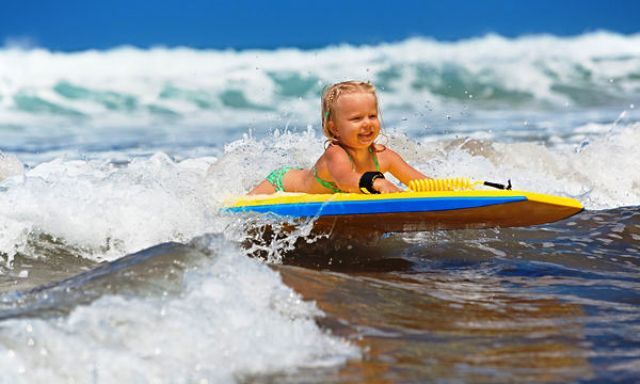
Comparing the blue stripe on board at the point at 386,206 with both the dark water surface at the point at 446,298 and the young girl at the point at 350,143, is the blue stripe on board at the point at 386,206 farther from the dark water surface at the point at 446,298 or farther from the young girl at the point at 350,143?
the dark water surface at the point at 446,298

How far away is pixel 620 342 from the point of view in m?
2.87

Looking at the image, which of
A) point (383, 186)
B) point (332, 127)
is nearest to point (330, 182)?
point (332, 127)

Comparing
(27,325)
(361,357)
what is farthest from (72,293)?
(361,357)

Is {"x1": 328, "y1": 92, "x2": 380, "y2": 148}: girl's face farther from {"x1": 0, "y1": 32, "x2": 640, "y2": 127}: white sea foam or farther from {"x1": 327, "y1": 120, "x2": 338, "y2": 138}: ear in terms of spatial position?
{"x1": 0, "y1": 32, "x2": 640, "y2": 127}: white sea foam

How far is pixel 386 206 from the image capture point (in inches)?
155

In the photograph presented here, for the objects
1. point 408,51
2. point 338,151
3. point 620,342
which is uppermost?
point 408,51

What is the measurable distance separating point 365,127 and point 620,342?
5.94ft

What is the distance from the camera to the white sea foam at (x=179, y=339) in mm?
2299

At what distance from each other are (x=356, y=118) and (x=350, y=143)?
13 centimetres

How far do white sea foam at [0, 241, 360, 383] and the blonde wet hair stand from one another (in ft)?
5.40

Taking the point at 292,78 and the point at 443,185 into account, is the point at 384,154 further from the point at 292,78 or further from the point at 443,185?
the point at 292,78

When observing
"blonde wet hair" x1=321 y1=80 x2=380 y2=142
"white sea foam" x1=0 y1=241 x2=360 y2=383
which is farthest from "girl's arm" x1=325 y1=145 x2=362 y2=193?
"white sea foam" x1=0 y1=241 x2=360 y2=383

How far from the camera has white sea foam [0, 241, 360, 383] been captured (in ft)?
7.54

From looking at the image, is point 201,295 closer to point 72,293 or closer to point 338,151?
point 72,293
